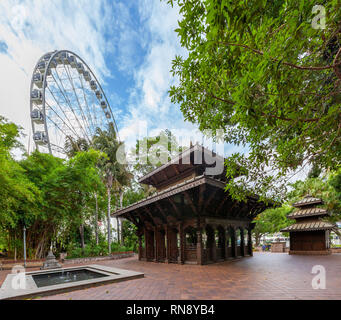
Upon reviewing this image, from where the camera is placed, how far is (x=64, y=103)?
822 inches

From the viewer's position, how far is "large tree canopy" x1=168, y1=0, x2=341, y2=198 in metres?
2.22

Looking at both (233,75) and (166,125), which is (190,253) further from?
(166,125)

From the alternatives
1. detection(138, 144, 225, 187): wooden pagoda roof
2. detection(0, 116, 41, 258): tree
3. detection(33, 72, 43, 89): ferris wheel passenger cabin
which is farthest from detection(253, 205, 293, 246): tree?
detection(33, 72, 43, 89): ferris wheel passenger cabin

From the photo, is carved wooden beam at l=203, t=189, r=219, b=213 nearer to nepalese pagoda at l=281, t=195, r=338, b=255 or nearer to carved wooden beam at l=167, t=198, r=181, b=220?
carved wooden beam at l=167, t=198, r=181, b=220

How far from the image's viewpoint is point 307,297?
4133 millimetres

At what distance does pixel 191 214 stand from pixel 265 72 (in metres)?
8.96

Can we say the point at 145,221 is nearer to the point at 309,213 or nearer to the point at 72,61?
the point at 309,213

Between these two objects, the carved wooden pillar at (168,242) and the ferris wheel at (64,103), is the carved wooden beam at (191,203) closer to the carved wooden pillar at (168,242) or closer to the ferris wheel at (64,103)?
the carved wooden pillar at (168,242)

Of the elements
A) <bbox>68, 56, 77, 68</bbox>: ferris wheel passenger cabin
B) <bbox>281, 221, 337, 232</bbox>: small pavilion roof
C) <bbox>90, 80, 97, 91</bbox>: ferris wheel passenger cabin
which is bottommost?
<bbox>281, 221, 337, 232</bbox>: small pavilion roof

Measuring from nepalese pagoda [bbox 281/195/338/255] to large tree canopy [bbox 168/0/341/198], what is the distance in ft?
36.4

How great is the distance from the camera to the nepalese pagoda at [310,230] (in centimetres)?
1320

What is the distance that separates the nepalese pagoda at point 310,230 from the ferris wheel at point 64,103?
742 inches

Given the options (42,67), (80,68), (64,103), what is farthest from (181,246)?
(80,68)
